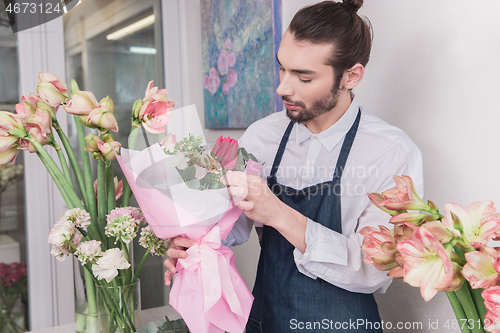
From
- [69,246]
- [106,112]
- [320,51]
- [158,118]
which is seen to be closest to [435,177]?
[320,51]

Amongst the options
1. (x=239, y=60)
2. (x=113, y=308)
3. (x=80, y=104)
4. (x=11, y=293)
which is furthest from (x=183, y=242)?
(x=11, y=293)

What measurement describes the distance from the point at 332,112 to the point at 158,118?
19.2 inches

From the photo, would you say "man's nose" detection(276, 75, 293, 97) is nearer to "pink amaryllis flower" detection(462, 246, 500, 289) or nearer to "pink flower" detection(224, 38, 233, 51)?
"pink amaryllis flower" detection(462, 246, 500, 289)

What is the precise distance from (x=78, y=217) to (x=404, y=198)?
2.42 feet

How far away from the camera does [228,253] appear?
0.86 m

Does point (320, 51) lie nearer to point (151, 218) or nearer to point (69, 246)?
point (151, 218)

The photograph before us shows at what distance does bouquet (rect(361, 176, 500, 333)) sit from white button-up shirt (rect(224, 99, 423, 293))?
33 cm

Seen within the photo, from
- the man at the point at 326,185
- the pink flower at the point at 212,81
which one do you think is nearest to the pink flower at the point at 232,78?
the pink flower at the point at 212,81

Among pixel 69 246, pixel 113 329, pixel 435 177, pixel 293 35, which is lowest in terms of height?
pixel 113 329

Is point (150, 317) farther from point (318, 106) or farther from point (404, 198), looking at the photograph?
point (404, 198)

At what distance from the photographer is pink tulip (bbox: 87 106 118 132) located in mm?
891

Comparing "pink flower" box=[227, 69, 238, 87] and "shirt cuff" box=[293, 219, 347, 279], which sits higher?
"pink flower" box=[227, 69, 238, 87]

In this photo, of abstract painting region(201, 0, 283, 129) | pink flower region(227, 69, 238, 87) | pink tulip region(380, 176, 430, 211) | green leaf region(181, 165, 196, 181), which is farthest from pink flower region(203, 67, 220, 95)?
pink tulip region(380, 176, 430, 211)

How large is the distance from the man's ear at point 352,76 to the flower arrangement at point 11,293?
1654mm
